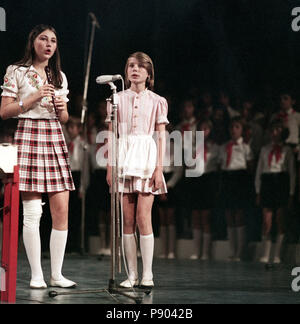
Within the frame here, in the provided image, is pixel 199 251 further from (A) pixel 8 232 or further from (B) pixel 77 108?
(A) pixel 8 232

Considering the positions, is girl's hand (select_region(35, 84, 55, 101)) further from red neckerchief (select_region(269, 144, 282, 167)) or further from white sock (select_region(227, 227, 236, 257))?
white sock (select_region(227, 227, 236, 257))

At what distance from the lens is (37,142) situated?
3.64m

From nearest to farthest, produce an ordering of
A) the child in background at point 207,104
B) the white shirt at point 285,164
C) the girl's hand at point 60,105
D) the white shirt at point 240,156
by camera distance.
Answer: the girl's hand at point 60,105, the white shirt at point 285,164, the white shirt at point 240,156, the child in background at point 207,104

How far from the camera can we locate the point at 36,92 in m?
3.51

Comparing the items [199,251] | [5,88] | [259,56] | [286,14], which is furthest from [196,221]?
[5,88]

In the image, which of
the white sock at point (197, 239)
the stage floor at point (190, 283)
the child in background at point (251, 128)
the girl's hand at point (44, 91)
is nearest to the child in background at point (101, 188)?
the stage floor at point (190, 283)

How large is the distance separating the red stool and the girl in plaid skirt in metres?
0.35

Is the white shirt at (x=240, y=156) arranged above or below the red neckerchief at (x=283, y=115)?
below

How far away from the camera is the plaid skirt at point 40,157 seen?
3.62 m

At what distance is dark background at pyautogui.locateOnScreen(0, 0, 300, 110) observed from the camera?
6082 mm

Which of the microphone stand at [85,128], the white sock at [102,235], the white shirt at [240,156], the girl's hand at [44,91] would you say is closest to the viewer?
the girl's hand at [44,91]

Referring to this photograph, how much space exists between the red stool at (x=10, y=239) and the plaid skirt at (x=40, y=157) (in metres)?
0.35

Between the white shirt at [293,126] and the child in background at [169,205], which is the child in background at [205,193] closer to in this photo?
the child in background at [169,205]

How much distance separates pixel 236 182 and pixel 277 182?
1.55 feet
